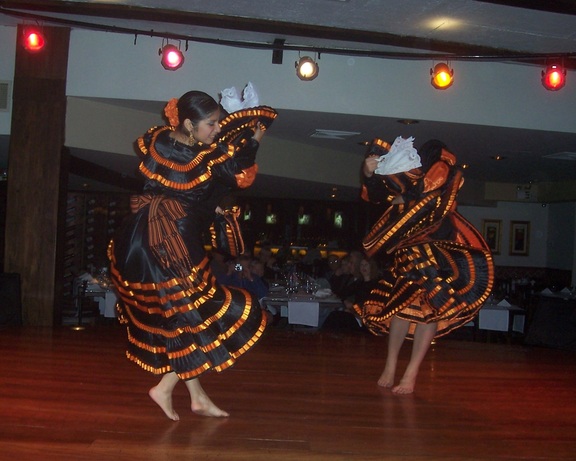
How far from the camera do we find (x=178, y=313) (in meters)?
2.66

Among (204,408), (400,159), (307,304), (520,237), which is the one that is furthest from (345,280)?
(520,237)

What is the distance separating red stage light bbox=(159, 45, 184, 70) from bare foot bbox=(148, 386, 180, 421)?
391 cm

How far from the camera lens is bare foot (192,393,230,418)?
2.87m

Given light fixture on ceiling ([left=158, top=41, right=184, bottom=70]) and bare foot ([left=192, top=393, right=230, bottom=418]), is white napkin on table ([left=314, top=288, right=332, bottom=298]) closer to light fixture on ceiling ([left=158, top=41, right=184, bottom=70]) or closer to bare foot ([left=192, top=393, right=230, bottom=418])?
light fixture on ceiling ([left=158, top=41, right=184, bottom=70])

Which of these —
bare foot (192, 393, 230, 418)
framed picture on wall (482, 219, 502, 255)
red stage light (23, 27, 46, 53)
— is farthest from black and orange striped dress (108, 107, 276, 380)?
framed picture on wall (482, 219, 502, 255)

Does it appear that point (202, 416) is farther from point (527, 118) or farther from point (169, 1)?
point (527, 118)

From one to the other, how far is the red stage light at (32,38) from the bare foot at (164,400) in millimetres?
4188

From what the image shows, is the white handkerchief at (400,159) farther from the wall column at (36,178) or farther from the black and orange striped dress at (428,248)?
the wall column at (36,178)

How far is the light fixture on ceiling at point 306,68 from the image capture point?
6152mm

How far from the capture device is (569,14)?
4980 millimetres

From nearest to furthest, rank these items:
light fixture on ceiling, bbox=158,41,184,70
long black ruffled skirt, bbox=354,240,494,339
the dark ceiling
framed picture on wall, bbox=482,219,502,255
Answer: long black ruffled skirt, bbox=354,240,494,339, the dark ceiling, light fixture on ceiling, bbox=158,41,184,70, framed picture on wall, bbox=482,219,502,255

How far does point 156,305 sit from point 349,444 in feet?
2.96

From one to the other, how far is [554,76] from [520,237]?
594 cm

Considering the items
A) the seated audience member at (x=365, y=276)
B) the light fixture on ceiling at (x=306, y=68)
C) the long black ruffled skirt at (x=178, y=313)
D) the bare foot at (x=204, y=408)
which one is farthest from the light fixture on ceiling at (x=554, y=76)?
the bare foot at (x=204, y=408)
